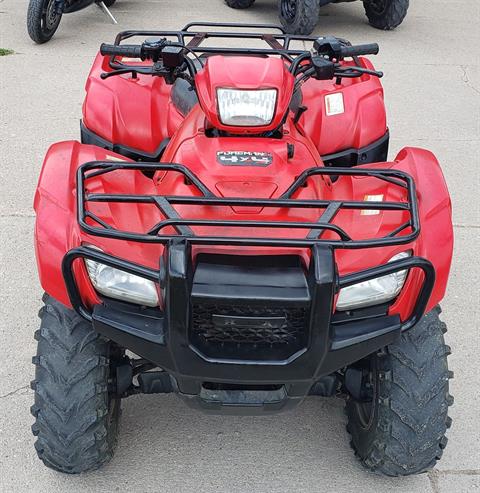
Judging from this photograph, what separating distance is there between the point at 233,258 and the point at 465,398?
1.48m

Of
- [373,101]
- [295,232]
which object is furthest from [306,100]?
[295,232]

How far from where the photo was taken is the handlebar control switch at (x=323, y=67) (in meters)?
2.74

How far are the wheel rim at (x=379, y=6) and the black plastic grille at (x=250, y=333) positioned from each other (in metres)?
6.40

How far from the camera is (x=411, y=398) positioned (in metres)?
2.34

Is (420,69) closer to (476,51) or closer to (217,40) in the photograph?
(476,51)

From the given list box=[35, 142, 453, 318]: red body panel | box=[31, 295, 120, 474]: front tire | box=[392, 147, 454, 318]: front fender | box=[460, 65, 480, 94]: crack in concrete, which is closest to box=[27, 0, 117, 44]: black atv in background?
box=[460, 65, 480, 94]: crack in concrete

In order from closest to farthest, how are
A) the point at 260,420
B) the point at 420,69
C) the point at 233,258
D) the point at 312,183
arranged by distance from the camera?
the point at 233,258
the point at 312,183
the point at 260,420
the point at 420,69

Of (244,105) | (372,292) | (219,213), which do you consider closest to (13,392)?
(219,213)

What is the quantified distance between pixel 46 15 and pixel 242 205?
17.7 ft

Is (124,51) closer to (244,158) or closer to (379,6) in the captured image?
(244,158)

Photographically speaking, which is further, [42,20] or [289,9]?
[289,9]

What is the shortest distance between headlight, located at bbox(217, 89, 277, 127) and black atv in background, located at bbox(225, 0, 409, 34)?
16.3 feet

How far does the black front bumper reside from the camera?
1971mm

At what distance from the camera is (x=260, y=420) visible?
2947 mm
